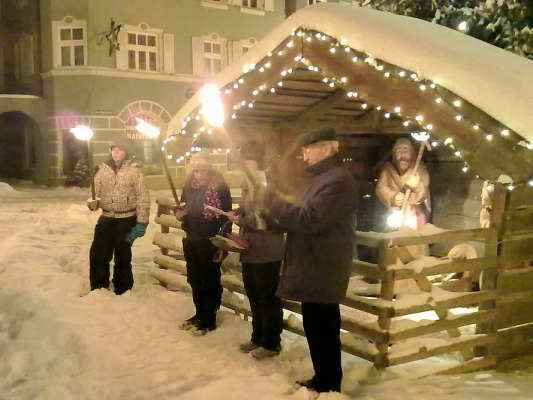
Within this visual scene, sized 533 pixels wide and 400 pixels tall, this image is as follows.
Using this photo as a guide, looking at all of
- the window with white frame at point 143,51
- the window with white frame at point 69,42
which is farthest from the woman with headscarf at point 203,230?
the window with white frame at point 143,51

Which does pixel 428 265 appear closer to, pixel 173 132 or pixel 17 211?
pixel 173 132

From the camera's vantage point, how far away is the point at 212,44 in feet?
78.1

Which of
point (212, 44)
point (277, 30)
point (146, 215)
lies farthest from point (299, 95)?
point (212, 44)

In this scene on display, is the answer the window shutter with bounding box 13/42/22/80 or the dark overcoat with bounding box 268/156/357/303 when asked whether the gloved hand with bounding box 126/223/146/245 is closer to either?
the dark overcoat with bounding box 268/156/357/303

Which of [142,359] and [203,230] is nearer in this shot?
[142,359]

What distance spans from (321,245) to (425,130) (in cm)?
213

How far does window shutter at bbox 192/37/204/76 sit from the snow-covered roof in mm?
18316

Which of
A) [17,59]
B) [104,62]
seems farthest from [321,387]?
[17,59]

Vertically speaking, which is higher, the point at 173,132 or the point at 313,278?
the point at 173,132

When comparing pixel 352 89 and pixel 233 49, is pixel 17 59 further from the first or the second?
pixel 352 89

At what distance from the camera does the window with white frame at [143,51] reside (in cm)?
2191

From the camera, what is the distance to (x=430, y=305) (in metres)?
4.88

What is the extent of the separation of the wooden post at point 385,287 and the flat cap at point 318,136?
3.72ft

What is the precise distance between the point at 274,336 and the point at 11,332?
2.70 m
